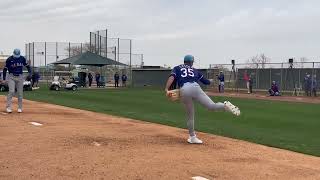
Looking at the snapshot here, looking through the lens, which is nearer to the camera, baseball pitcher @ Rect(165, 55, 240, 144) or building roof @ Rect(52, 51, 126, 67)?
baseball pitcher @ Rect(165, 55, 240, 144)

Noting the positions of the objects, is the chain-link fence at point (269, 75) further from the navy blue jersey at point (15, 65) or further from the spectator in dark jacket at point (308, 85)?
the navy blue jersey at point (15, 65)

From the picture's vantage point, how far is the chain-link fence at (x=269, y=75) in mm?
42281

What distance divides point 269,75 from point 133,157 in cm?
3863

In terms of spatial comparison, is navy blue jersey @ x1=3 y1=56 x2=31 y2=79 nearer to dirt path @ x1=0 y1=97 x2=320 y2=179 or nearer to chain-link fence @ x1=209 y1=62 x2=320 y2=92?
dirt path @ x1=0 y1=97 x2=320 y2=179

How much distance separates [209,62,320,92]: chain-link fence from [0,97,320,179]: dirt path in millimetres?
29569

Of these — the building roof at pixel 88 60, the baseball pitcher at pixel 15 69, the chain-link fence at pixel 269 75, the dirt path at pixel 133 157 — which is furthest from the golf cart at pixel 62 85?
the dirt path at pixel 133 157

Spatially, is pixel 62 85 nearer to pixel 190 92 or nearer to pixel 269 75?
pixel 269 75

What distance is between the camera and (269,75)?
46.0 metres

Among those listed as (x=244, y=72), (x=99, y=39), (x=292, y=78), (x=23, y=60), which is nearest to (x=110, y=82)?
(x=99, y=39)

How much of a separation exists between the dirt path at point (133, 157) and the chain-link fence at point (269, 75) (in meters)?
29.6

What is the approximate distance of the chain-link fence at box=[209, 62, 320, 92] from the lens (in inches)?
1665

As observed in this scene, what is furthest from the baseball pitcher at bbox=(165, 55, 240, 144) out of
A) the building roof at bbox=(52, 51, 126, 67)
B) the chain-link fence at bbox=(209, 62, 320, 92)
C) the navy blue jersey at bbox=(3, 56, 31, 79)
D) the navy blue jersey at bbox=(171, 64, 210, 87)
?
the building roof at bbox=(52, 51, 126, 67)

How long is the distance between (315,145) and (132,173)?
17.2 ft

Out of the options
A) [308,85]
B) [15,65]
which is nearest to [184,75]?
[15,65]
